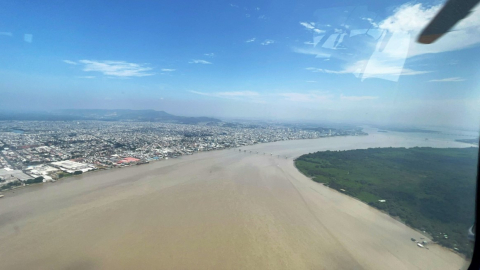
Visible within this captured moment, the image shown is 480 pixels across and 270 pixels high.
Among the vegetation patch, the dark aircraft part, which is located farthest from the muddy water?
the dark aircraft part

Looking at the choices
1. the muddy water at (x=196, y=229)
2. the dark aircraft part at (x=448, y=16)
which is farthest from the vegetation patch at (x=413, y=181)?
the dark aircraft part at (x=448, y=16)

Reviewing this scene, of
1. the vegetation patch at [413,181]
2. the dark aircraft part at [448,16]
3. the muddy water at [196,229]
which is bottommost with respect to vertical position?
the muddy water at [196,229]

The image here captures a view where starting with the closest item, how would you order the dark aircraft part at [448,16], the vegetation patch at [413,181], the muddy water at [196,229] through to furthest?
Result: the dark aircraft part at [448,16] < the muddy water at [196,229] < the vegetation patch at [413,181]

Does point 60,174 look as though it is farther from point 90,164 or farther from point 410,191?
point 410,191

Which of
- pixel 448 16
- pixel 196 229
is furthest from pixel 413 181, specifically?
pixel 448 16

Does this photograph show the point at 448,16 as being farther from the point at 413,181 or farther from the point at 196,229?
the point at 413,181

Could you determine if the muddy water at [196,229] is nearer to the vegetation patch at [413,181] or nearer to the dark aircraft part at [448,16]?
the vegetation patch at [413,181]

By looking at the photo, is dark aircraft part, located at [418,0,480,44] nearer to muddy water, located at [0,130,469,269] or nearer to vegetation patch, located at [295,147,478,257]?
vegetation patch, located at [295,147,478,257]

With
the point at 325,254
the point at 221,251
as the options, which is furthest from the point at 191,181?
the point at 325,254

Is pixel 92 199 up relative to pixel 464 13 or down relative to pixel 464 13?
down
